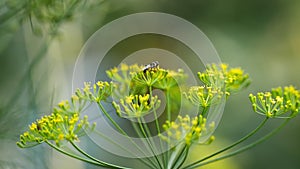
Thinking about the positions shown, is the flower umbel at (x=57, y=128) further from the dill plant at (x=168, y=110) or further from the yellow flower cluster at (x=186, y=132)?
the yellow flower cluster at (x=186, y=132)

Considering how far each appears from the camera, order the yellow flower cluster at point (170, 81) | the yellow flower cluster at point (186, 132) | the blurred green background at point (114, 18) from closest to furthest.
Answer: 1. the yellow flower cluster at point (186, 132)
2. the yellow flower cluster at point (170, 81)
3. the blurred green background at point (114, 18)

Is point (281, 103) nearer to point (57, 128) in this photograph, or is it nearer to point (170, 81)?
point (170, 81)

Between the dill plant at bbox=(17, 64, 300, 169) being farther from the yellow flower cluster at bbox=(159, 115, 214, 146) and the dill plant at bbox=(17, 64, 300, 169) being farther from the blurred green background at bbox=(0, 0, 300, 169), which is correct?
the blurred green background at bbox=(0, 0, 300, 169)

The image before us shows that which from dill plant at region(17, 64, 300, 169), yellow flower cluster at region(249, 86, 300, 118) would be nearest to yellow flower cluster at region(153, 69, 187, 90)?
dill plant at region(17, 64, 300, 169)

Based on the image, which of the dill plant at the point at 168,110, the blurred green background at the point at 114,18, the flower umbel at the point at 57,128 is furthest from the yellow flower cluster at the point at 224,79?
the blurred green background at the point at 114,18

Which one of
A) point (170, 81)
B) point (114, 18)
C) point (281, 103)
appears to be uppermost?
point (114, 18)

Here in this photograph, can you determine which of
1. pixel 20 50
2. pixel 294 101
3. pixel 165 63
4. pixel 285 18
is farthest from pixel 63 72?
pixel 285 18

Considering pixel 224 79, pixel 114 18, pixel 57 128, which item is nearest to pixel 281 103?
pixel 224 79

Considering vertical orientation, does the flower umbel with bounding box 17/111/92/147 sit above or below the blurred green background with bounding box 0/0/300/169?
below
